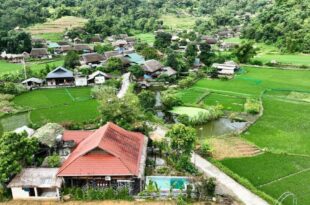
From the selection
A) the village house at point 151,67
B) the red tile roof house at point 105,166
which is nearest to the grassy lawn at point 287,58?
the village house at point 151,67

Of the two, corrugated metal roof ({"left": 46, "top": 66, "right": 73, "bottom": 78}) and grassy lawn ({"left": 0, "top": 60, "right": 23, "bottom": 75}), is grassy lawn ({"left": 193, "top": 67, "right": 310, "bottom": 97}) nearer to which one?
corrugated metal roof ({"left": 46, "top": 66, "right": 73, "bottom": 78})

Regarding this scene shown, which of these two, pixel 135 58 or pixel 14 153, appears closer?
pixel 14 153

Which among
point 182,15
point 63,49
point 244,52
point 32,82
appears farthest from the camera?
point 182,15

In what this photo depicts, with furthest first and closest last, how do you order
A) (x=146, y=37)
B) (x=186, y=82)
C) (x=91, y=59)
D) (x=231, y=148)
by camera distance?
(x=146, y=37), (x=91, y=59), (x=186, y=82), (x=231, y=148)

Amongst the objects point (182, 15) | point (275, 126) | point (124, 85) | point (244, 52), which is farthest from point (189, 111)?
point (182, 15)

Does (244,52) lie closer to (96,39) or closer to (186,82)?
(186,82)

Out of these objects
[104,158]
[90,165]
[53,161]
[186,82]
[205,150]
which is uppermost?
[104,158]

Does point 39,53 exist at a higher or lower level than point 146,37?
higher
